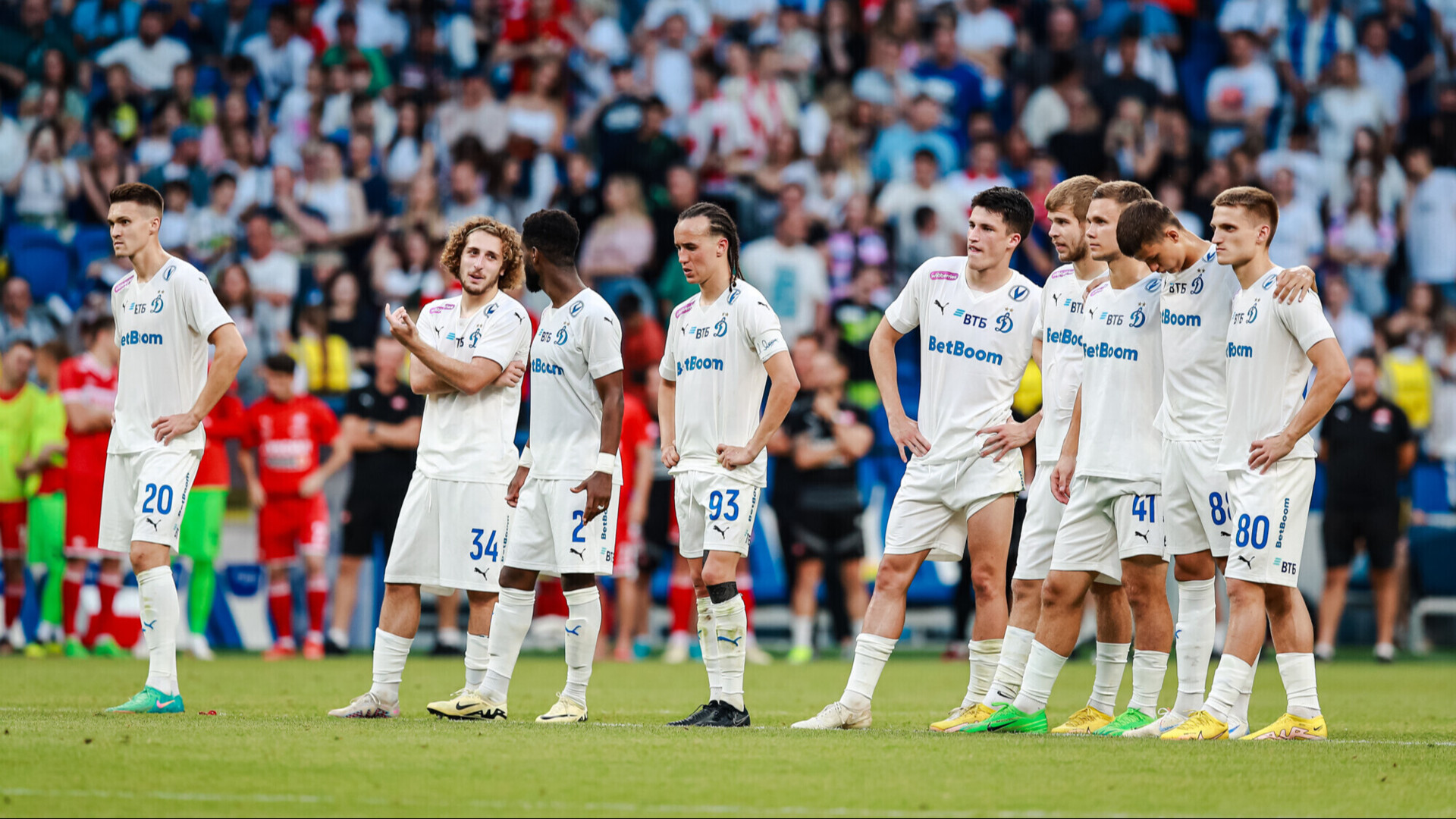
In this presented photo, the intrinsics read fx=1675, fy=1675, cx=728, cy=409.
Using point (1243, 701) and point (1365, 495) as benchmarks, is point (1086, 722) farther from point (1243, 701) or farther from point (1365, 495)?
point (1365, 495)

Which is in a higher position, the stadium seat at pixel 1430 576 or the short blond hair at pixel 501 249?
the short blond hair at pixel 501 249

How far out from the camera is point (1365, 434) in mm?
15672

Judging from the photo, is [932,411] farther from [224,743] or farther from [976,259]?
[224,743]

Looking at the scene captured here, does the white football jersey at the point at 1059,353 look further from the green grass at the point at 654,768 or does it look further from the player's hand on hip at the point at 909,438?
the green grass at the point at 654,768

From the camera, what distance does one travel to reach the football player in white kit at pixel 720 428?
8.24 m

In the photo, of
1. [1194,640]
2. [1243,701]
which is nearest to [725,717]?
[1194,640]

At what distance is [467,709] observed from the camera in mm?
8477

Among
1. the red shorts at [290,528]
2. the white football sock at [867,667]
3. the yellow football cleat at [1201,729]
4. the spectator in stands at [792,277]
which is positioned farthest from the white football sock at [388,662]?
the spectator in stands at [792,277]

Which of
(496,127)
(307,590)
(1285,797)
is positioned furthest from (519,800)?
(496,127)

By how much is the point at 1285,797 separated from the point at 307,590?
36.2 ft

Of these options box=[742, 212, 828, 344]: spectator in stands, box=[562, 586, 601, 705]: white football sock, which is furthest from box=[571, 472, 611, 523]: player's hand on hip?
box=[742, 212, 828, 344]: spectator in stands

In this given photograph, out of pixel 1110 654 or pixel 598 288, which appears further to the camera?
pixel 598 288

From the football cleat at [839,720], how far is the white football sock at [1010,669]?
0.64m

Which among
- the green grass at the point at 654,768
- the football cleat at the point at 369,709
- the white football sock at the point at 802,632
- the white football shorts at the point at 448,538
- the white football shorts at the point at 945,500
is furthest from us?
the white football sock at the point at 802,632
